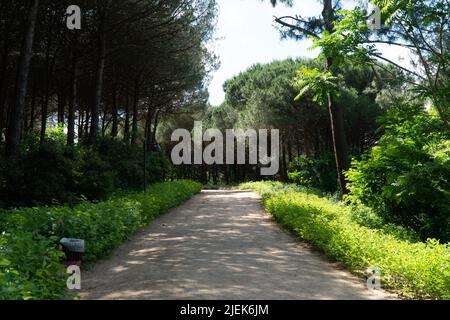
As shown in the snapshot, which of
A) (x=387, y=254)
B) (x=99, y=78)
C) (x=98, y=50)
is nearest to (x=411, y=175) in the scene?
(x=387, y=254)

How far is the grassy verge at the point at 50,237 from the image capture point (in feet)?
15.1

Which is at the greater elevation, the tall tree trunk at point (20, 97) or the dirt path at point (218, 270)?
→ the tall tree trunk at point (20, 97)

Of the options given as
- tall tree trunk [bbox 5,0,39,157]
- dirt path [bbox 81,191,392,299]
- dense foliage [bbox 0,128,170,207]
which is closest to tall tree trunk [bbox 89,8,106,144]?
dense foliage [bbox 0,128,170,207]

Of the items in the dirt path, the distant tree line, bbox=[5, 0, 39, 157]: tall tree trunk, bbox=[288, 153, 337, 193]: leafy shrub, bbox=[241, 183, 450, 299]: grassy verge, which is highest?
the distant tree line

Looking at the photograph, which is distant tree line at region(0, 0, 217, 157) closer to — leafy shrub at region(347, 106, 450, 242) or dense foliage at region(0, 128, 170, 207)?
dense foliage at region(0, 128, 170, 207)

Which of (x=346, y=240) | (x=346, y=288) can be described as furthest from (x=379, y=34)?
(x=346, y=288)

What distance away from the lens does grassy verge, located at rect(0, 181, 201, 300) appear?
4.61 m

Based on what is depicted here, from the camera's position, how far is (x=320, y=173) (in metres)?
24.4

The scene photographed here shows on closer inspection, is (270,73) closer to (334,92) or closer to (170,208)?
(170,208)

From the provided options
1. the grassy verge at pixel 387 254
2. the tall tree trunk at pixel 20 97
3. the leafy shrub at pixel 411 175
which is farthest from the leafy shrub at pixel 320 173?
the tall tree trunk at pixel 20 97

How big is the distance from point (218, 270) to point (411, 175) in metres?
4.41

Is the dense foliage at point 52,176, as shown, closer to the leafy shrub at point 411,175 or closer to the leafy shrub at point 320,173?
the leafy shrub at point 411,175

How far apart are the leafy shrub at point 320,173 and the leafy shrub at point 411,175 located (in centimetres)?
1290

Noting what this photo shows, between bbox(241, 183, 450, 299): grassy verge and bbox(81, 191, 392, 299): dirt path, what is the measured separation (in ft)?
0.95
